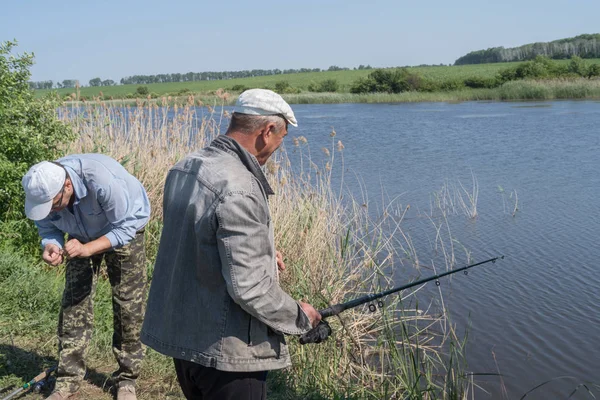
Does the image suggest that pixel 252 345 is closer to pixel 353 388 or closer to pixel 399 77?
pixel 353 388

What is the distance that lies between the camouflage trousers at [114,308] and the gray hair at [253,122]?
173 centimetres

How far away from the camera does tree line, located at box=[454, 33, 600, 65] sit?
81.5 metres

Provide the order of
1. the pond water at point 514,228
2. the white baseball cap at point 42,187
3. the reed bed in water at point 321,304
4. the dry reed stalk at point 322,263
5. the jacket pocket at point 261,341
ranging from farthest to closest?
the pond water at point 514,228, the dry reed stalk at point 322,263, the reed bed in water at point 321,304, the white baseball cap at point 42,187, the jacket pocket at point 261,341

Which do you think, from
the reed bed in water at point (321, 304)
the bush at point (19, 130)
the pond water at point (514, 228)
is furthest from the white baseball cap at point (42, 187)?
the pond water at point (514, 228)

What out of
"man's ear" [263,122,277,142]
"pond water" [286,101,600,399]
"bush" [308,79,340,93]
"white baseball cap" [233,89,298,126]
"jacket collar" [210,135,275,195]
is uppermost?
"bush" [308,79,340,93]

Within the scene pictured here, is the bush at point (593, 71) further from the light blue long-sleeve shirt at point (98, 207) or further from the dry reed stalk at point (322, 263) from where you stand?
the light blue long-sleeve shirt at point (98, 207)

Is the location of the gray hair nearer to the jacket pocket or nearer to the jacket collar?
the jacket collar

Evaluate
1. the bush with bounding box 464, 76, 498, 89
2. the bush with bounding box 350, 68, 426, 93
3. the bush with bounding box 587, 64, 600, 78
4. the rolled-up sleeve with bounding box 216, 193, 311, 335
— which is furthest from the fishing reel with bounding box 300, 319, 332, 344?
the bush with bounding box 464, 76, 498, 89

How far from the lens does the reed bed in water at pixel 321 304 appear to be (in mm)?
4242

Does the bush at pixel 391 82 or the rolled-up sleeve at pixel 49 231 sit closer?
the rolled-up sleeve at pixel 49 231

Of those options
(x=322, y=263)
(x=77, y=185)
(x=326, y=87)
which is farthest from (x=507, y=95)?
(x=77, y=185)

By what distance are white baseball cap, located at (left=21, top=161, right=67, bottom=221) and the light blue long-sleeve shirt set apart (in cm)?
13

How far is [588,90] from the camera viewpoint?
34.7 meters

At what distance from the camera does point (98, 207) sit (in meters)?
3.61
